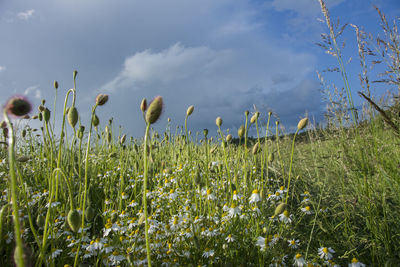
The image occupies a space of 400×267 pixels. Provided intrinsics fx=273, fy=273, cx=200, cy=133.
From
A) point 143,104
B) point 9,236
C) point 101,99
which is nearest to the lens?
point 143,104

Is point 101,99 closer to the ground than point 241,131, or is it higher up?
higher up

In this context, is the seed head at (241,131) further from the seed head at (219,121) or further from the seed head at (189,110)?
the seed head at (189,110)

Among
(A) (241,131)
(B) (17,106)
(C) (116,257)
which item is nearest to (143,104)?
(B) (17,106)

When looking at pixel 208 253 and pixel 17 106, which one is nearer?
pixel 17 106

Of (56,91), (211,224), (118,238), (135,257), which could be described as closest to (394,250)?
(211,224)

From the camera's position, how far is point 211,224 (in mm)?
2027

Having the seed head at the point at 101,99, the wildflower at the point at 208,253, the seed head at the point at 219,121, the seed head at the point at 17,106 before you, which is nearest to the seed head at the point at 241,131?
the seed head at the point at 219,121

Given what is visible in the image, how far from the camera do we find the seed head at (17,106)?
1342 mm

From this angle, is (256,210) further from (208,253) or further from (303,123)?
(303,123)

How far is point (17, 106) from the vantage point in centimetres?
134

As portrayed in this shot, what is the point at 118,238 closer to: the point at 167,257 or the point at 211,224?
the point at 167,257

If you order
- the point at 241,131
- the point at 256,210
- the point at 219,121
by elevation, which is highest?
the point at 219,121

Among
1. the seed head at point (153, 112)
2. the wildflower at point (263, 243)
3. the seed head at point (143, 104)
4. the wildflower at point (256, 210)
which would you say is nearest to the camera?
the seed head at point (153, 112)

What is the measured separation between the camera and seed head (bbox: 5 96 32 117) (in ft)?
4.40
